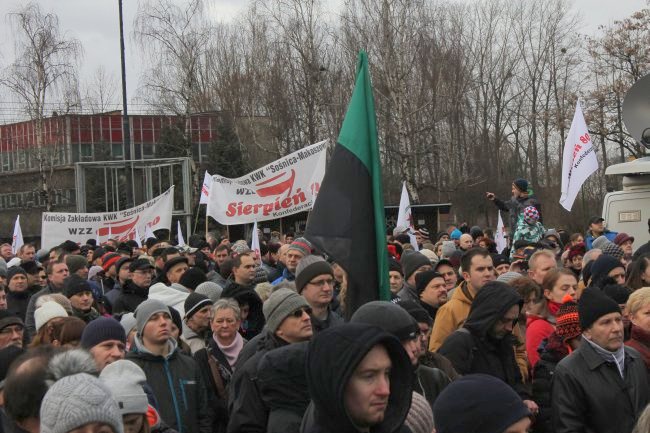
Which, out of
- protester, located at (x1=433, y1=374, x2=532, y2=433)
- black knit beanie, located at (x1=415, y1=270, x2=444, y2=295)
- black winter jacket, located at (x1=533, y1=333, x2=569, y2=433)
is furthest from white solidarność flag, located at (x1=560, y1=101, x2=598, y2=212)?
protester, located at (x1=433, y1=374, x2=532, y2=433)

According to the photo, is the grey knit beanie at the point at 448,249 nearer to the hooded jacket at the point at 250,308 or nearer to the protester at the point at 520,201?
the protester at the point at 520,201

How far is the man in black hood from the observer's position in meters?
5.84

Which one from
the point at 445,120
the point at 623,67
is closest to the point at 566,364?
the point at 623,67

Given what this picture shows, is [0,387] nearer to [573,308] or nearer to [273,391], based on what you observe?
[273,391]

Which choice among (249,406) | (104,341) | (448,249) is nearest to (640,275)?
(249,406)

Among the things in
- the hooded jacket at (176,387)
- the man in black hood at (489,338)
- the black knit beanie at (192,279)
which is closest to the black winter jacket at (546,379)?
the man in black hood at (489,338)

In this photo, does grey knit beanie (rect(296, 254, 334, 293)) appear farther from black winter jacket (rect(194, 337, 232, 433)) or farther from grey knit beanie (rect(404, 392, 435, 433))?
grey knit beanie (rect(404, 392, 435, 433))

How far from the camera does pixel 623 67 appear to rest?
35781 millimetres

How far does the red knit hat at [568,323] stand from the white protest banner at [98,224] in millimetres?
13793

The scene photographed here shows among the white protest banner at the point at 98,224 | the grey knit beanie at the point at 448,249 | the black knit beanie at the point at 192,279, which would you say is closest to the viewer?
the black knit beanie at the point at 192,279

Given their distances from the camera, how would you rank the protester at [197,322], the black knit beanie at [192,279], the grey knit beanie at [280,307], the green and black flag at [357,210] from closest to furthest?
the green and black flag at [357,210] < the grey knit beanie at [280,307] < the protester at [197,322] < the black knit beanie at [192,279]

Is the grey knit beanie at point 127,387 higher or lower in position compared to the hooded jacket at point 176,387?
higher

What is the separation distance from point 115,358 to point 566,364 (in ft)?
8.35

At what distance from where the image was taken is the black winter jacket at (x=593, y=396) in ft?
17.6
